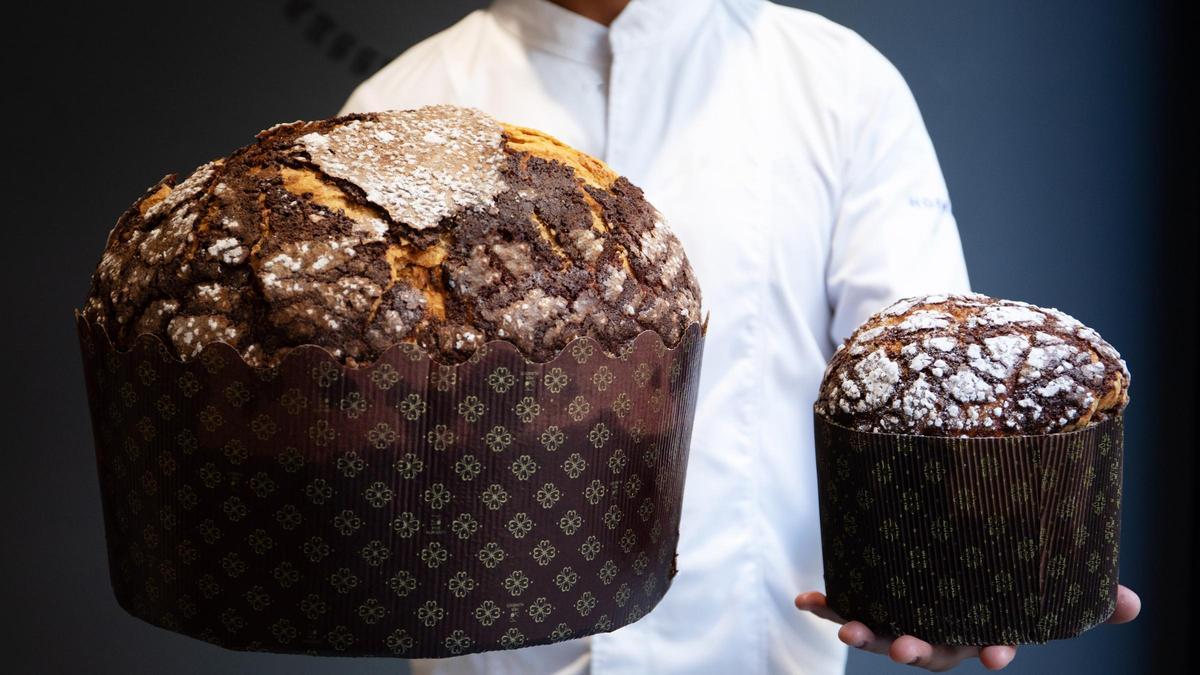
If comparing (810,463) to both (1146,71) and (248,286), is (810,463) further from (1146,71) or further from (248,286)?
(1146,71)

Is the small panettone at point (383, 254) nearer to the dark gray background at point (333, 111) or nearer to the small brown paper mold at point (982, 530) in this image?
the small brown paper mold at point (982, 530)

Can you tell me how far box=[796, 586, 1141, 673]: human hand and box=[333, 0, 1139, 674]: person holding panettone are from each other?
400mm

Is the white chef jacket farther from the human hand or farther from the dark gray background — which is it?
the dark gray background

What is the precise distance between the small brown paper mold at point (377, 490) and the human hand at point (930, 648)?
33cm

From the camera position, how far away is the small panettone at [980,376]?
1011 mm

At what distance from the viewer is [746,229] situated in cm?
151

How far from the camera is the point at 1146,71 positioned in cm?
234

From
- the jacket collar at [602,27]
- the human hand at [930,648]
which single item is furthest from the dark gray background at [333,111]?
the human hand at [930,648]

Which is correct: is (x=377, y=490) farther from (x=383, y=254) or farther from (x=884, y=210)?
(x=884, y=210)

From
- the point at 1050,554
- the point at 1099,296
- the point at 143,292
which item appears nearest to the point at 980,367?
the point at 1050,554

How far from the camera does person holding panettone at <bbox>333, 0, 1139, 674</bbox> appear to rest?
151cm

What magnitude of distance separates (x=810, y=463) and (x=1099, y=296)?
1.16m

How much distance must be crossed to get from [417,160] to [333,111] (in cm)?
154

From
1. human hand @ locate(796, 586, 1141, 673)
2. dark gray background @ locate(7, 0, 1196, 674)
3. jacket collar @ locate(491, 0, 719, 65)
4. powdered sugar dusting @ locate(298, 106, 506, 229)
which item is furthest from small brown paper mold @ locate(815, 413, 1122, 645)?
dark gray background @ locate(7, 0, 1196, 674)
